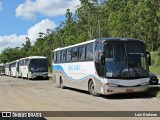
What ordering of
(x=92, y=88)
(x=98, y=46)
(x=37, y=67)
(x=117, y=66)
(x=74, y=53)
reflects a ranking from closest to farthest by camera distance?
(x=117, y=66) < (x=98, y=46) < (x=92, y=88) < (x=74, y=53) < (x=37, y=67)

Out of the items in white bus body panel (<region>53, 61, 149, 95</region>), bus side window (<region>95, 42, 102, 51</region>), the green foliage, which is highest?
the green foliage

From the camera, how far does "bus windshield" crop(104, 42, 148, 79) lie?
61.7 ft

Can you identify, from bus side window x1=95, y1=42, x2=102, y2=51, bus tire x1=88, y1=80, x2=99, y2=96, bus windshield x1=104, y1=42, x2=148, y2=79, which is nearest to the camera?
bus windshield x1=104, y1=42, x2=148, y2=79

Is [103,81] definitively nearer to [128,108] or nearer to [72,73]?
[128,108]

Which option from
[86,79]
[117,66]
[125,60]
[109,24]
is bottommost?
[86,79]

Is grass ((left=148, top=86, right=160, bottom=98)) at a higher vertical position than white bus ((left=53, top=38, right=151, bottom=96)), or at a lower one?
lower

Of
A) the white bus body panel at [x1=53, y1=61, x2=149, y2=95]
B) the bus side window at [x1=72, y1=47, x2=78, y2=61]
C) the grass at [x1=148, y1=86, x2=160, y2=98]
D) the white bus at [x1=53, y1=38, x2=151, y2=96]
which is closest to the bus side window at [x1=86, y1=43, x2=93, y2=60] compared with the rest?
the white bus at [x1=53, y1=38, x2=151, y2=96]

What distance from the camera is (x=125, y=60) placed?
1900 centimetres

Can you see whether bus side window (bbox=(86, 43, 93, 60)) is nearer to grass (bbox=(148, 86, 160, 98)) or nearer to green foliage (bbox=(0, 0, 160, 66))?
grass (bbox=(148, 86, 160, 98))

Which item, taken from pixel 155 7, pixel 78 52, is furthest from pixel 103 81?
pixel 155 7

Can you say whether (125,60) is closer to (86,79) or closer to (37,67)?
(86,79)

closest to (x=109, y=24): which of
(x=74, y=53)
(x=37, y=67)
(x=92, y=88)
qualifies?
(x=37, y=67)

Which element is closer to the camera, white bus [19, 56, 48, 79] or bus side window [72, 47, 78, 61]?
bus side window [72, 47, 78, 61]

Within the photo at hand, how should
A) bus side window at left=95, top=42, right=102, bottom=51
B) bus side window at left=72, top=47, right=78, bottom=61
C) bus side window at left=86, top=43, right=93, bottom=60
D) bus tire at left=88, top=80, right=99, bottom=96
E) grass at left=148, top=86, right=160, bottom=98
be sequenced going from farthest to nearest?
bus side window at left=72, top=47, right=78, bottom=61 < bus side window at left=86, top=43, right=93, bottom=60 < bus tire at left=88, top=80, right=99, bottom=96 < bus side window at left=95, top=42, right=102, bottom=51 < grass at left=148, top=86, right=160, bottom=98
